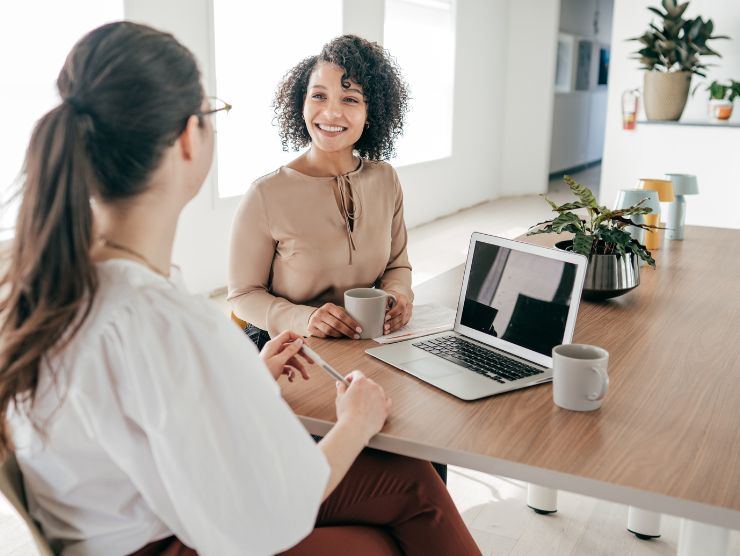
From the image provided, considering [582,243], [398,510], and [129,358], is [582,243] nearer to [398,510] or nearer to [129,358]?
[398,510]

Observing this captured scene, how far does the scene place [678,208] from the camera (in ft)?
8.92

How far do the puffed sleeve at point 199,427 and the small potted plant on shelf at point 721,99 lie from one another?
557 centimetres

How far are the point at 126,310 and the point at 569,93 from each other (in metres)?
10.1

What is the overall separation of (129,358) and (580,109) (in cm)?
1075

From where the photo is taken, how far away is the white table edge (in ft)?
3.24

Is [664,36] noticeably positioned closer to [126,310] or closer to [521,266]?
[521,266]

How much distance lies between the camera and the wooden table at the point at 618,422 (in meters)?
1.05

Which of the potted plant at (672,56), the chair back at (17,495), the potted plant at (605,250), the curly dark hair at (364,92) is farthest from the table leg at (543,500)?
the potted plant at (672,56)

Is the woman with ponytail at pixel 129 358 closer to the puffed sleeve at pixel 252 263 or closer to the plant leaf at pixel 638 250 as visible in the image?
the puffed sleeve at pixel 252 263

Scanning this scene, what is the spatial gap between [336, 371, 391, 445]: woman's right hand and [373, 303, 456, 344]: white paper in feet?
1.24

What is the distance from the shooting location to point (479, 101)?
8.40m

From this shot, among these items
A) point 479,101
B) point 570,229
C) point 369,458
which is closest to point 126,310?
point 369,458

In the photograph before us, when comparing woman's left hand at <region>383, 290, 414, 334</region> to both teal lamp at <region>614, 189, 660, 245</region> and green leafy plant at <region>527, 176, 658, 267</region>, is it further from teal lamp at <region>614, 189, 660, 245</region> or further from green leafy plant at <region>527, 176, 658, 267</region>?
A: teal lamp at <region>614, 189, 660, 245</region>

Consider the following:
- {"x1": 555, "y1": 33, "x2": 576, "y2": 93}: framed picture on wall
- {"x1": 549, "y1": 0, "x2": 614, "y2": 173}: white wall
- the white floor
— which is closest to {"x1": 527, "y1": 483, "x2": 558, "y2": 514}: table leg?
the white floor
